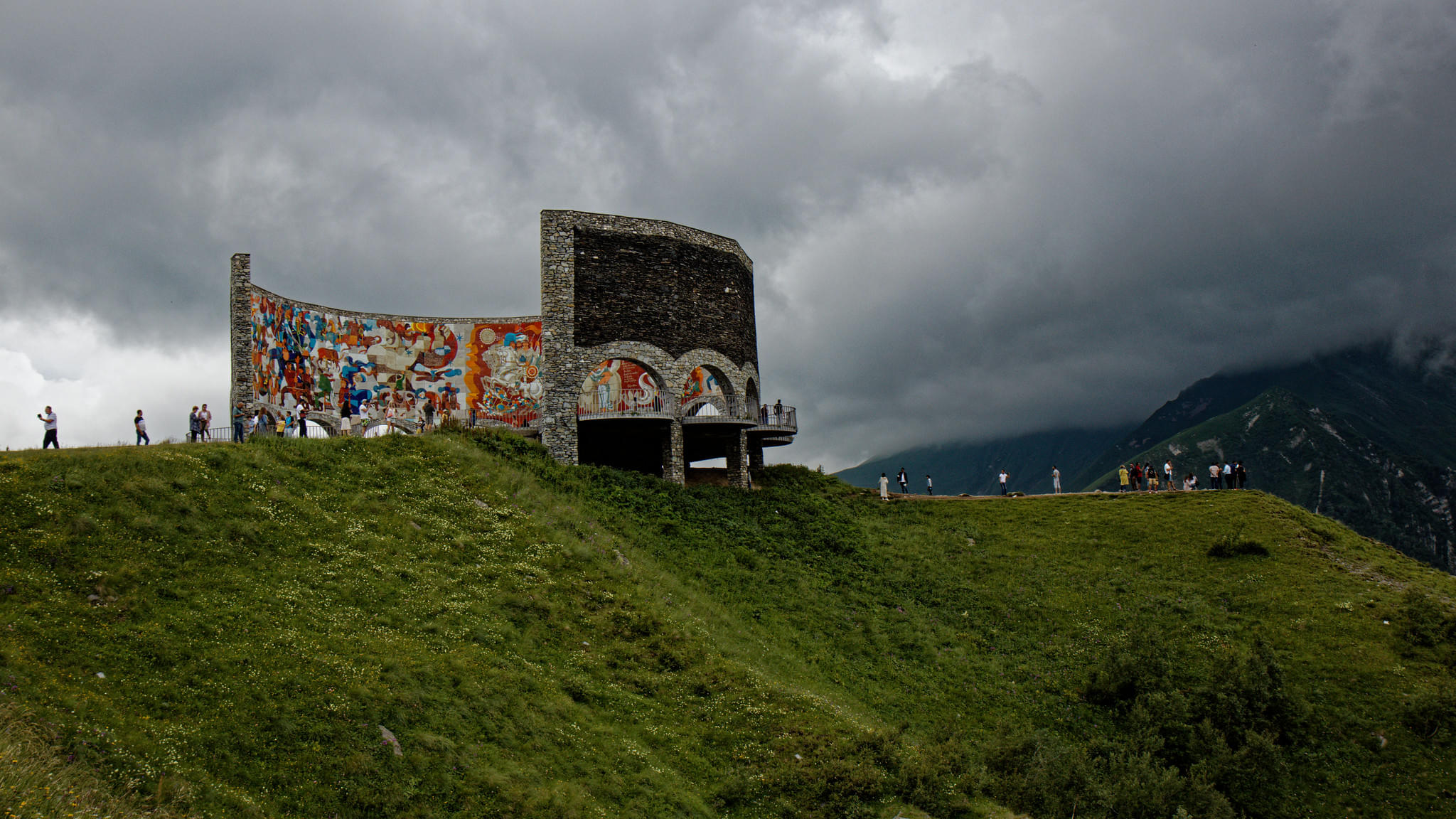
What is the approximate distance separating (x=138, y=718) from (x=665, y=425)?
23.1 m

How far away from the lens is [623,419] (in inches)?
1291

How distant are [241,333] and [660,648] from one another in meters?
20.4

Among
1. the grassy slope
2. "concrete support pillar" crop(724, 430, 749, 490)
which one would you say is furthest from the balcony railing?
the grassy slope

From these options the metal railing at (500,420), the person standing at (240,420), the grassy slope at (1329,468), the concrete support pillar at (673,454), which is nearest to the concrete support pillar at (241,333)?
the person standing at (240,420)

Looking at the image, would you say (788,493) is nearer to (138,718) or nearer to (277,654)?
(277,654)

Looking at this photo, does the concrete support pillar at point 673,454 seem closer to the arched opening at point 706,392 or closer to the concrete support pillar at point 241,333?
the arched opening at point 706,392

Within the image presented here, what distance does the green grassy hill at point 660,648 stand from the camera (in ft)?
42.9

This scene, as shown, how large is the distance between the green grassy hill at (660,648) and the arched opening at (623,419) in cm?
238

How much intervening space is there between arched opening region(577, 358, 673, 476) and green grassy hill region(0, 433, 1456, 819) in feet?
7.82

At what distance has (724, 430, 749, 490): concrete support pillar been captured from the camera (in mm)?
36094

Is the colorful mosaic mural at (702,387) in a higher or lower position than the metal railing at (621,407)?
higher

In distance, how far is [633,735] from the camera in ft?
53.5

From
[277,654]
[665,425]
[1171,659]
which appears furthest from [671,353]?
[277,654]

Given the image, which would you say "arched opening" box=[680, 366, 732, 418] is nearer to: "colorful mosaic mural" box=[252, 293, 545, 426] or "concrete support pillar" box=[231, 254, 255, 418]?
"colorful mosaic mural" box=[252, 293, 545, 426]
